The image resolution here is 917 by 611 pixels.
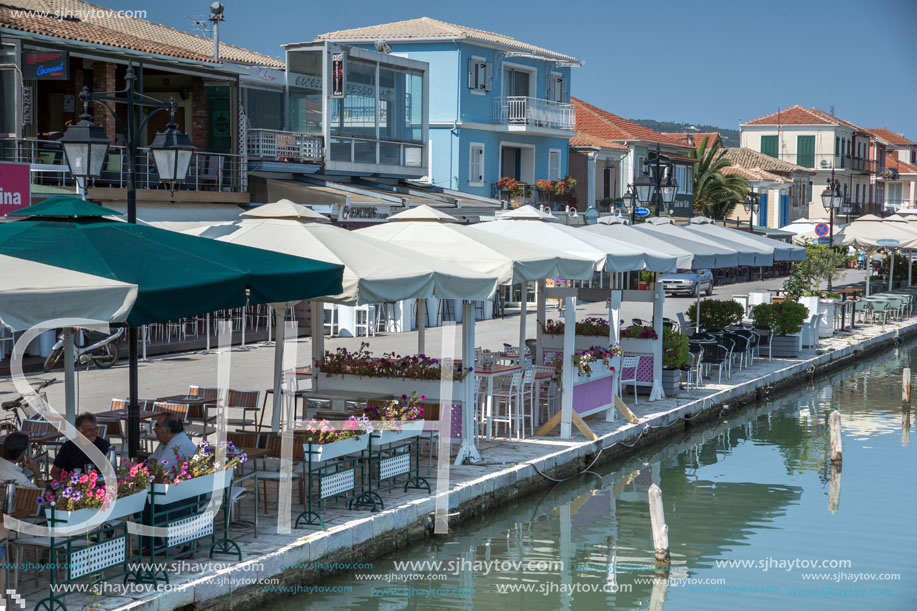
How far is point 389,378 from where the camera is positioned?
12758mm

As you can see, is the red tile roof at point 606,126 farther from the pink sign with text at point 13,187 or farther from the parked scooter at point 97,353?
the pink sign with text at point 13,187

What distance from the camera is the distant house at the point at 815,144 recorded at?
81438mm

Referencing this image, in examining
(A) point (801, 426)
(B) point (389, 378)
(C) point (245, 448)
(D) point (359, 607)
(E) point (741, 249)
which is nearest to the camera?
(D) point (359, 607)

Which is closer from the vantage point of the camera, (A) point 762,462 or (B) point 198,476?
(B) point 198,476

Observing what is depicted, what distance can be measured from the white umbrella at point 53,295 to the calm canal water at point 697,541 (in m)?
3.09

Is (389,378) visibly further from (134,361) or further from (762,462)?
(762,462)

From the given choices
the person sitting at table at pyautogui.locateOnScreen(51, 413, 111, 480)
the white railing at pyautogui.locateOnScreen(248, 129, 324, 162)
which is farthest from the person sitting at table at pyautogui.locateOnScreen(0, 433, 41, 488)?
the white railing at pyautogui.locateOnScreen(248, 129, 324, 162)

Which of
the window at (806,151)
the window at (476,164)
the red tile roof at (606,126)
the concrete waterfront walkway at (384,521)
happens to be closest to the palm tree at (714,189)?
the red tile roof at (606,126)

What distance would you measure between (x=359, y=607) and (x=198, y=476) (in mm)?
1993

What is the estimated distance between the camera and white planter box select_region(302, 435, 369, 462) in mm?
9781

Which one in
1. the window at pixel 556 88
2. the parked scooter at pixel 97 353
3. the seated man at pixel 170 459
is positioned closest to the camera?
the seated man at pixel 170 459

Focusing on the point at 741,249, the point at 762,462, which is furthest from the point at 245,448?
the point at 741,249

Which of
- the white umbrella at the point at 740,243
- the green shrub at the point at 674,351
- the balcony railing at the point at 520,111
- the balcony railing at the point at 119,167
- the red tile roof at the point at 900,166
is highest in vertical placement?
the red tile roof at the point at 900,166

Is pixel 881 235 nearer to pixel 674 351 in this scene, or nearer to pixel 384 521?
pixel 674 351
